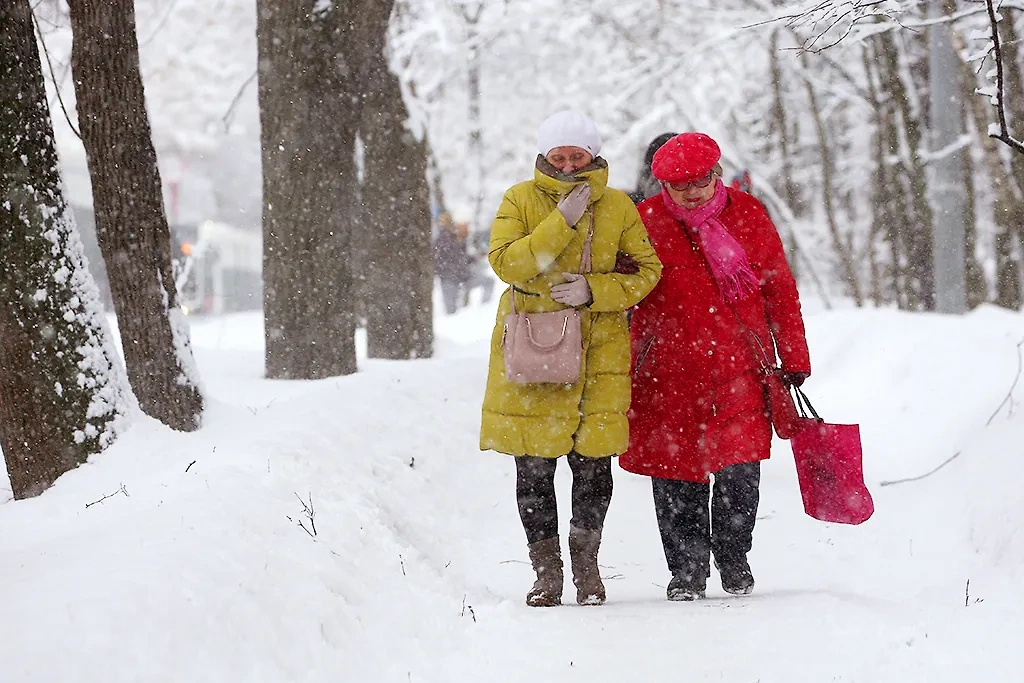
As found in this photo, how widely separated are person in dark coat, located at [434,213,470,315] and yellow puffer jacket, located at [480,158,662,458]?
53.8 ft

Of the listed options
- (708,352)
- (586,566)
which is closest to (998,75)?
(708,352)

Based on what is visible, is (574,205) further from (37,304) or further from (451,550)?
(37,304)

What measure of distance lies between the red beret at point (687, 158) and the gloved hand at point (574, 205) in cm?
47

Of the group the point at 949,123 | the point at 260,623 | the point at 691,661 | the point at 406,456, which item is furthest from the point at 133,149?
the point at 949,123

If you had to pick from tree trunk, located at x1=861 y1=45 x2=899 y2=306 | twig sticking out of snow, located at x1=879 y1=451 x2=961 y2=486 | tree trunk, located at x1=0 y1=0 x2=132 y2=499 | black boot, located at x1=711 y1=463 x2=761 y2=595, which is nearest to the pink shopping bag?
black boot, located at x1=711 y1=463 x2=761 y2=595

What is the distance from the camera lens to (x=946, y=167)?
35.9ft

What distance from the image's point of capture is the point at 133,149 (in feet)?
19.3

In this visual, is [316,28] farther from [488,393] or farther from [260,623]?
[260,623]

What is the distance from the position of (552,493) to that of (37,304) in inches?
89.9

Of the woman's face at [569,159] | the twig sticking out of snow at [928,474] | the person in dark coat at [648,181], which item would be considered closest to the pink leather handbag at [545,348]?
the woman's face at [569,159]

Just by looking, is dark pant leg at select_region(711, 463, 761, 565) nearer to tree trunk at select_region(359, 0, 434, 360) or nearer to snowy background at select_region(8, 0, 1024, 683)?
snowy background at select_region(8, 0, 1024, 683)

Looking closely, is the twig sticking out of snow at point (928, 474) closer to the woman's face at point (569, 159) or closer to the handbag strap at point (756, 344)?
the handbag strap at point (756, 344)

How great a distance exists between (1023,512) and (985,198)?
20.9m

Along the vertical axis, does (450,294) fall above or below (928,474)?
below
